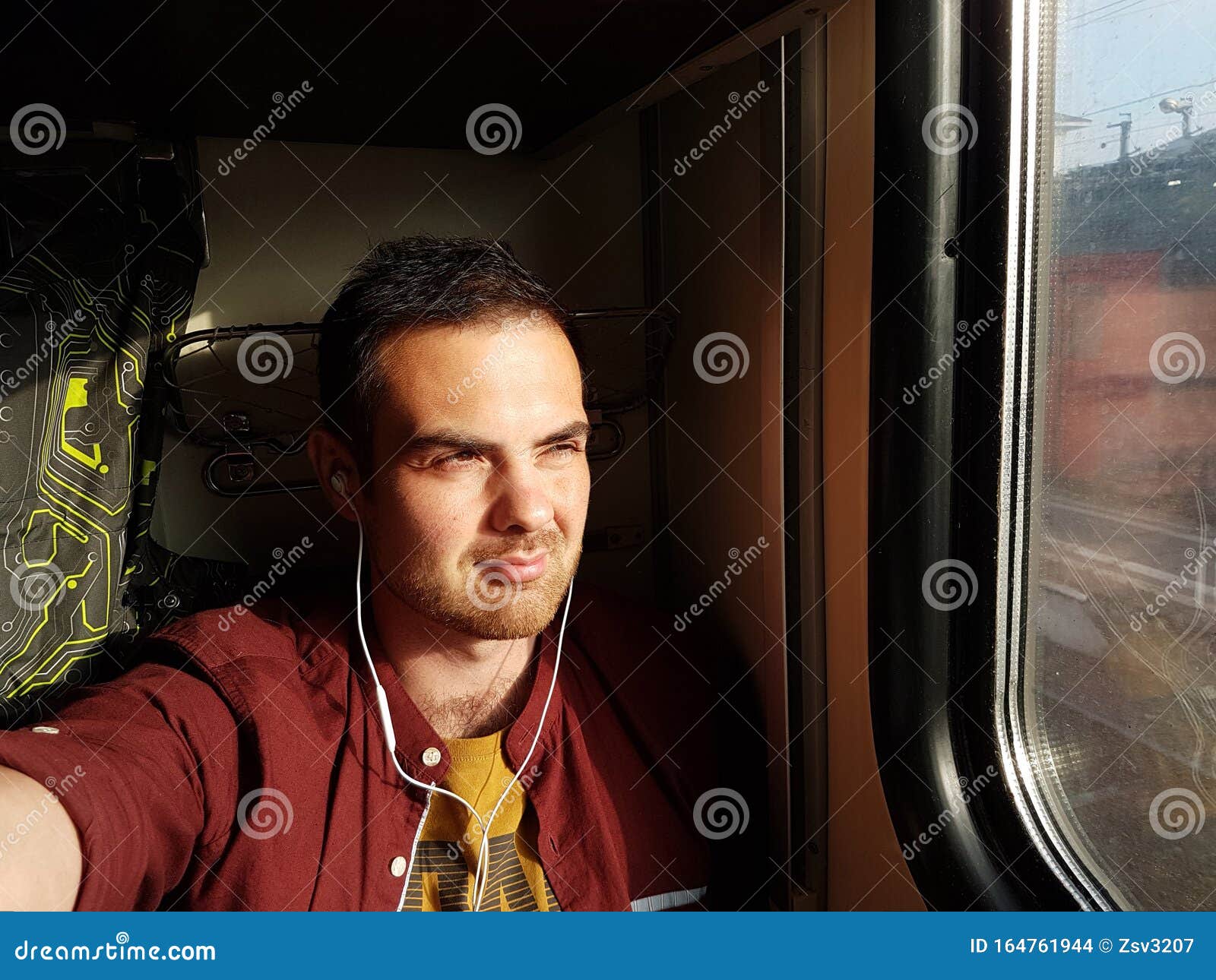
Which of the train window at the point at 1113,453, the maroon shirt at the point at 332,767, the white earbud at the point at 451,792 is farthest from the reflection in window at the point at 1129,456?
the white earbud at the point at 451,792

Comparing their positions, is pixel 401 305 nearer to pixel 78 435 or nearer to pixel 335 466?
pixel 335 466

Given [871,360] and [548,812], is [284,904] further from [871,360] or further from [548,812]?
[871,360]

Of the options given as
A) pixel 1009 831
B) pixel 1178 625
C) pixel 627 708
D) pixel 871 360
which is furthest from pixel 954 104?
pixel 627 708

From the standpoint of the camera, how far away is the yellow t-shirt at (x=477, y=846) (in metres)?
1.24

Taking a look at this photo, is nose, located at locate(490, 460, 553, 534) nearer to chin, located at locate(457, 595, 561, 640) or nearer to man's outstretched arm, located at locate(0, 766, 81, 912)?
chin, located at locate(457, 595, 561, 640)

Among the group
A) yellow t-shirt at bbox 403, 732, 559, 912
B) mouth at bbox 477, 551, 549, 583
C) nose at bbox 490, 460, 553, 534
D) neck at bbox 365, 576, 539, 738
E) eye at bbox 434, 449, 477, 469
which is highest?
eye at bbox 434, 449, 477, 469

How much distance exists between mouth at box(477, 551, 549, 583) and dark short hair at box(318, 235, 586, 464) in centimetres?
25

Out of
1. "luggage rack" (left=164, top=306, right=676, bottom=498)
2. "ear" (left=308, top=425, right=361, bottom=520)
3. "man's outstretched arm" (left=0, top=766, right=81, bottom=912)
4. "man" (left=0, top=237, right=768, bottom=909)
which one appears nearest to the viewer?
"man's outstretched arm" (left=0, top=766, right=81, bottom=912)

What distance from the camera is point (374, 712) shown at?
50.6 inches

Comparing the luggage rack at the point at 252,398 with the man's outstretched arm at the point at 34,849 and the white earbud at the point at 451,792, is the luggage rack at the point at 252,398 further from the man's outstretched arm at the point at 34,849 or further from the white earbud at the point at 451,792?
the man's outstretched arm at the point at 34,849

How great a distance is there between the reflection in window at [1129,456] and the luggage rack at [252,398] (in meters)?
0.75

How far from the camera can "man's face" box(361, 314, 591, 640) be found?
1.24 metres

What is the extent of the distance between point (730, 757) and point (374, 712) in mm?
594

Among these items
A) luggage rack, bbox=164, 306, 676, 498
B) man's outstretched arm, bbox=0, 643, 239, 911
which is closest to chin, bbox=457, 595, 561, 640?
man's outstretched arm, bbox=0, 643, 239, 911
